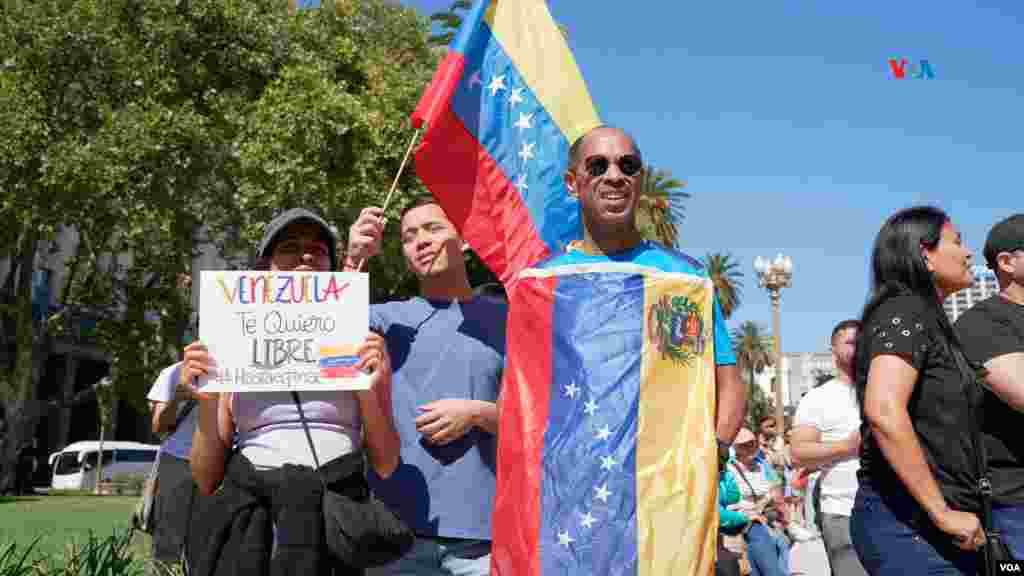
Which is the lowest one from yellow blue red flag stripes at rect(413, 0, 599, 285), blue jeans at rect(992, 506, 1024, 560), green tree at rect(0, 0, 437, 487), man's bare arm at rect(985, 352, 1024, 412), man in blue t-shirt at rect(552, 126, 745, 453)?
blue jeans at rect(992, 506, 1024, 560)

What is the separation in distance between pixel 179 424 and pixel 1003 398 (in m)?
4.38

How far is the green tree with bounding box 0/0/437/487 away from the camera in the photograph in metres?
20.9

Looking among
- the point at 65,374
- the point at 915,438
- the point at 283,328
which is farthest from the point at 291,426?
the point at 65,374

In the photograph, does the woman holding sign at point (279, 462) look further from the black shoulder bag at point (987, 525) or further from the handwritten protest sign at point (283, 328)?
the black shoulder bag at point (987, 525)

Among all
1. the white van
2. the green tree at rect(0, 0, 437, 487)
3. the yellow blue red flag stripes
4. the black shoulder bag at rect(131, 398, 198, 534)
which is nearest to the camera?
the yellow blue red flag stripes

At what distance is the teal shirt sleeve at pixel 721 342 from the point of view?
326 centimetres

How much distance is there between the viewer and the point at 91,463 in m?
41.2

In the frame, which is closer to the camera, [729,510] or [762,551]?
[729,510]

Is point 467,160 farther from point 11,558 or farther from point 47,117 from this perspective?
point 47,117

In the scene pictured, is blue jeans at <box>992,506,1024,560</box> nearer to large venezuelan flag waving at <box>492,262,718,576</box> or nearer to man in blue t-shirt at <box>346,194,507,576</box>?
large venezuelan flag waving at <box>492,262,718,576</box>

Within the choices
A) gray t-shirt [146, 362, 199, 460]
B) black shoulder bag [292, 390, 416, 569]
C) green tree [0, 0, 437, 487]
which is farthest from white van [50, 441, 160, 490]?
black shoulder bag [292, 390, 416, 569]

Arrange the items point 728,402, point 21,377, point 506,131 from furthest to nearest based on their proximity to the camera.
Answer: point 21,377 → point 506,131 → point 728,402

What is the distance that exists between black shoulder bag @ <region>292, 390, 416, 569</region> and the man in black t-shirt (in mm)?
1860

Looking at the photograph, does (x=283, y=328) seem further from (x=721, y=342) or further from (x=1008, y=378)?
(x=1008, y=378)
